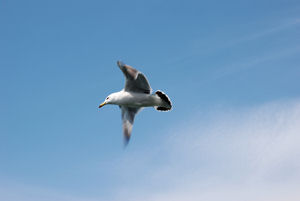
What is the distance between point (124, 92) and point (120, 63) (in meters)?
2.42

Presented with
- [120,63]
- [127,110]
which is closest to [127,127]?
[127,110]

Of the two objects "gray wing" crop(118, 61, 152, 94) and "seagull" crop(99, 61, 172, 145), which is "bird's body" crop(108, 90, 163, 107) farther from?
"gray wing" crop(118, 61, 152, 94)

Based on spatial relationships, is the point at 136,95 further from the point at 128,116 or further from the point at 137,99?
the point at 128,116

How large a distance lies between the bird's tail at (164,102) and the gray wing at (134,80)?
64 centimetres

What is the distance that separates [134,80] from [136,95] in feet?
3.17

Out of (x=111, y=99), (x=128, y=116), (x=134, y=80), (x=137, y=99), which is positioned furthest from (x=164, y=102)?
(x=111, y=99)

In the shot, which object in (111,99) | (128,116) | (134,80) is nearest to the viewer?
(134,80)

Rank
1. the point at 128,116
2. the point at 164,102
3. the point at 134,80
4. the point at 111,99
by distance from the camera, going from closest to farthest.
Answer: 1. the point at 134,80
2. the point at 164,102
3. the point at 111,99
4. the point at 128,116

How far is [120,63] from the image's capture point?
21.7 m

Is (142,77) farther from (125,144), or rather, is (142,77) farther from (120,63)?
(125,144)

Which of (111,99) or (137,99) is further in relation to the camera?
(111,99)

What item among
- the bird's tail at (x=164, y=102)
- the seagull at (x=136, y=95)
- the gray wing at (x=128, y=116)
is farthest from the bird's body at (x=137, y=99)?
the gray wing at (x=128, y=116)

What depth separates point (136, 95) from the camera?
23.1 m

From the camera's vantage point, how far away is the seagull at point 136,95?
22.3 metres
